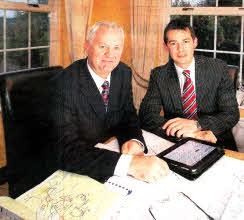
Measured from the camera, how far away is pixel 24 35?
2.93 m

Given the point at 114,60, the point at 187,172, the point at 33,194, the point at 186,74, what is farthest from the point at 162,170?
the point at 186,74

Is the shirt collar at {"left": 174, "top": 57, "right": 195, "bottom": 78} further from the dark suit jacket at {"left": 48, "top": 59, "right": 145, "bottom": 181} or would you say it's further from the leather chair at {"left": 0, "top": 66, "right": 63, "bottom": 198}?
the leather chair at {"left": 0, "top": 66, "right": 63, "bottom": 198}

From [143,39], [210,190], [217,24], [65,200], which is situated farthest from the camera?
[143,39]

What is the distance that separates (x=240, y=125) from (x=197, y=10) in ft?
4.17

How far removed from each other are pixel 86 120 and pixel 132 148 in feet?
1.17

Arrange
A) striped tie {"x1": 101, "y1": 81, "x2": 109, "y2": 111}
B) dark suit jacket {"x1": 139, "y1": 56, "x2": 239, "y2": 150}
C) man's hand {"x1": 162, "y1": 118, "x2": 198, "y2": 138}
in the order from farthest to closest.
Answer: dark suit jacket {"x1": 139, "y1": 56, "x2": 239, "y2": 150}
striped tie {"x1": 101, "y1": 81, "x2": 109, "y2": 111}
man's hand {"x1": 162, "y1": 118, "x2": 198, "y2": 138}

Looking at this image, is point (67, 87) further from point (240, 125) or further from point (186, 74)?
point (240, 125)

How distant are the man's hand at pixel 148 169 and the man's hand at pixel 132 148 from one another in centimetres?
19

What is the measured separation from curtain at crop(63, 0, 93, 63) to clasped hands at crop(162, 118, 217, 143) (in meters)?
2.10

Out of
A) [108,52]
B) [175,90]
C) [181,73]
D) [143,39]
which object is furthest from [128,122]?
[143,39]

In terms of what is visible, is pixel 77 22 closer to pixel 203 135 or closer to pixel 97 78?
pixel 97 78

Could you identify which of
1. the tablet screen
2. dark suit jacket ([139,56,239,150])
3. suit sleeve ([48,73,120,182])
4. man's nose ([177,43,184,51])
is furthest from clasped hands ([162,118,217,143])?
man's nose ([177,43,184,51])

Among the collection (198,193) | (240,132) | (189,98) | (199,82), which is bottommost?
(240,132)

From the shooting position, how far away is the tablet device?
3.44 feet
